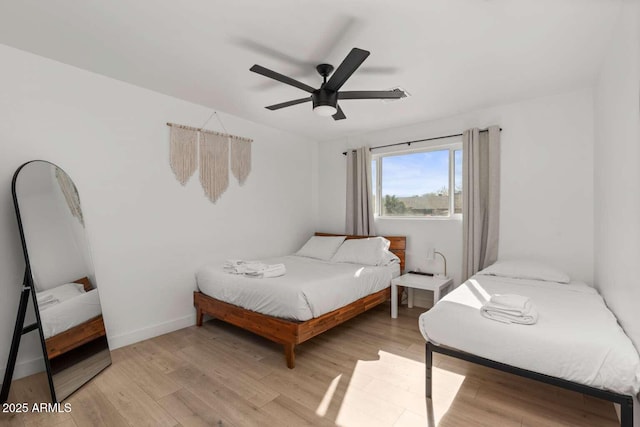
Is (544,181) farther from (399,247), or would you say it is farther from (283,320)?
(283,320)

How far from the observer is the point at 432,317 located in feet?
6.82

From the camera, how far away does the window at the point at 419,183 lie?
3949mm

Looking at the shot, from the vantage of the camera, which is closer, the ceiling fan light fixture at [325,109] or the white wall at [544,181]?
the ceiling fan light fixture at [325,109]

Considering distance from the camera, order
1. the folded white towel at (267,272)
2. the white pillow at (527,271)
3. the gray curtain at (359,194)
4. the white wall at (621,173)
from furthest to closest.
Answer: the gray curtain at (359,194), the folded white towel at (267,272), the white pillow at (527,271), the white wall at (621,173)

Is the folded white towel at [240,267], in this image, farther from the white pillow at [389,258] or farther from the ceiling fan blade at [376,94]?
the ceiling fan blade at [376,94]

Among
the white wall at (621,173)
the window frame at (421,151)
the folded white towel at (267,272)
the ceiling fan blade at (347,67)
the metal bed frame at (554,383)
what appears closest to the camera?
the metal bed frame at (554,383)

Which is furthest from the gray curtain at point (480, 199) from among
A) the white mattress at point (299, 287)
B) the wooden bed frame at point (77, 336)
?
the wooden bed frame at point (77, 336)

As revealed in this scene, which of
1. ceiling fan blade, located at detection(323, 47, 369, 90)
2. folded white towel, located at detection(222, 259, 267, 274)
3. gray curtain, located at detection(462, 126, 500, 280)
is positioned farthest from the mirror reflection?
gray curtain, located at detection(462, 126, 500, 280)

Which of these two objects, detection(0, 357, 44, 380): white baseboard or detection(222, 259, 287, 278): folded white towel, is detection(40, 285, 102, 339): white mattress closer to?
detection(0, 357, 44, 380): white baseboard

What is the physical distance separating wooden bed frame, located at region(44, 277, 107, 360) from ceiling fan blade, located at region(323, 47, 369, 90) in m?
2.52

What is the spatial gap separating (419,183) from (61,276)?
156 inches

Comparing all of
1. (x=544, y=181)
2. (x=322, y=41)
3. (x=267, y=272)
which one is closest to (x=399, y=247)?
(x=544, y=181)

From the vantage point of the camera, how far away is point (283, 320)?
2551 millimetres

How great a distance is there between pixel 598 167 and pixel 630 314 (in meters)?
1.62
